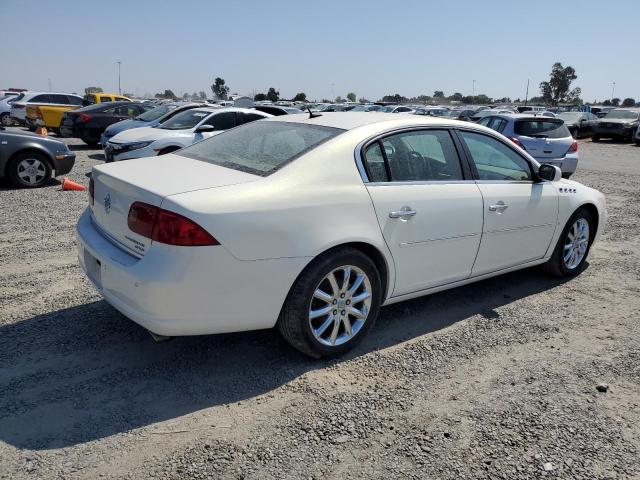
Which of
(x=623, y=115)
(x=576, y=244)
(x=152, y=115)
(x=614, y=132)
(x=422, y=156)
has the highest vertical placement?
(x=623, y=115)

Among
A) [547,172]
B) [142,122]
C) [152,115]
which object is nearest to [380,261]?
[547,172]

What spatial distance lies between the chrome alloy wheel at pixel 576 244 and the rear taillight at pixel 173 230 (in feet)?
12.3

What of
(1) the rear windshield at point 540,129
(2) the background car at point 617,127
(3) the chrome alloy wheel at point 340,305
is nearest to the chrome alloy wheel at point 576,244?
(3) the chrome alloy wheel at point 340,305

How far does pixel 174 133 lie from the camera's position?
1083 cm

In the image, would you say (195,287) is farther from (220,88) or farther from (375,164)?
(220,88)

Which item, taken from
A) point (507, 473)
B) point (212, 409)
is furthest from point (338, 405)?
point (507, 473)

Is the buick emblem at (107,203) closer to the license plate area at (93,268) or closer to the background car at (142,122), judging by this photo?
the license plate area at (93,268)

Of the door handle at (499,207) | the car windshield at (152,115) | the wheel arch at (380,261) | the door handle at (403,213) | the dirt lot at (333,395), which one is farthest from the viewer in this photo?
the car windshield at (152,115)

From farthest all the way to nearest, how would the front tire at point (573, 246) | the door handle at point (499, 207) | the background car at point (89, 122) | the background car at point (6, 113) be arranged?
the background car at point (6, 113) < the background car at point (89, 122) < the front tire at point (573, 246) < the door handle at point (499, 207)

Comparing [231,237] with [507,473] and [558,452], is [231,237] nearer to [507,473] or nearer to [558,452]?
[507,473]

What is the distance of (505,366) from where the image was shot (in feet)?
11.9

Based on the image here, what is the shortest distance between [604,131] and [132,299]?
29362 mm

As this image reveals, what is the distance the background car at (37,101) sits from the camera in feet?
73.3

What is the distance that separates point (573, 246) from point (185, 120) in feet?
28.6
